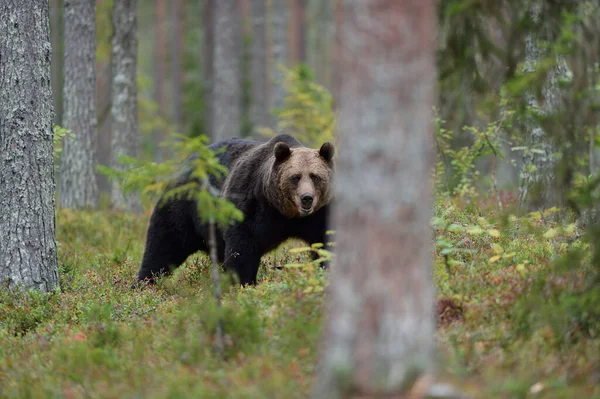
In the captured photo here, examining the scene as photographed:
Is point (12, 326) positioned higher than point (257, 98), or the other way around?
point (257, 98)

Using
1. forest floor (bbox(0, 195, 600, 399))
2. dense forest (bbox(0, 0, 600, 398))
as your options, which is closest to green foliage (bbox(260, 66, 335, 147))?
dense forest (bbox(0, 0, 600, 398))

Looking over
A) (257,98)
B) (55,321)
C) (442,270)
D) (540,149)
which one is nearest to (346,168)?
(442,270)

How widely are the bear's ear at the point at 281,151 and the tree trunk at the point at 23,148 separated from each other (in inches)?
107

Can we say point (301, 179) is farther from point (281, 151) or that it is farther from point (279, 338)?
point (279, 338)

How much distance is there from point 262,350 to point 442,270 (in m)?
2.29

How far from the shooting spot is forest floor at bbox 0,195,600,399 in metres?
5.09

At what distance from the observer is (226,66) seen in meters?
24.6

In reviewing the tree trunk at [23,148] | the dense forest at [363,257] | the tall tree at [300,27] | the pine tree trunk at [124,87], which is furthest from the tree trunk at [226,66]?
the tree trunk at [23,148]

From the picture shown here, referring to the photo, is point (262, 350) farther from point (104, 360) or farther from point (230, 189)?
point (230, 189)

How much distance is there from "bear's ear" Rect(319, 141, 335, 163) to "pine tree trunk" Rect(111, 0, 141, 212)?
7649 millimetres

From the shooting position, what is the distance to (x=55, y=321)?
7957mm

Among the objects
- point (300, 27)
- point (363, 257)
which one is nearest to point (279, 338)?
point (363, 257)

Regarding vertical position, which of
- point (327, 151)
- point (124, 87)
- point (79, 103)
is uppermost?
point (124, 87)

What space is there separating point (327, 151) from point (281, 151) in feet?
1.97
